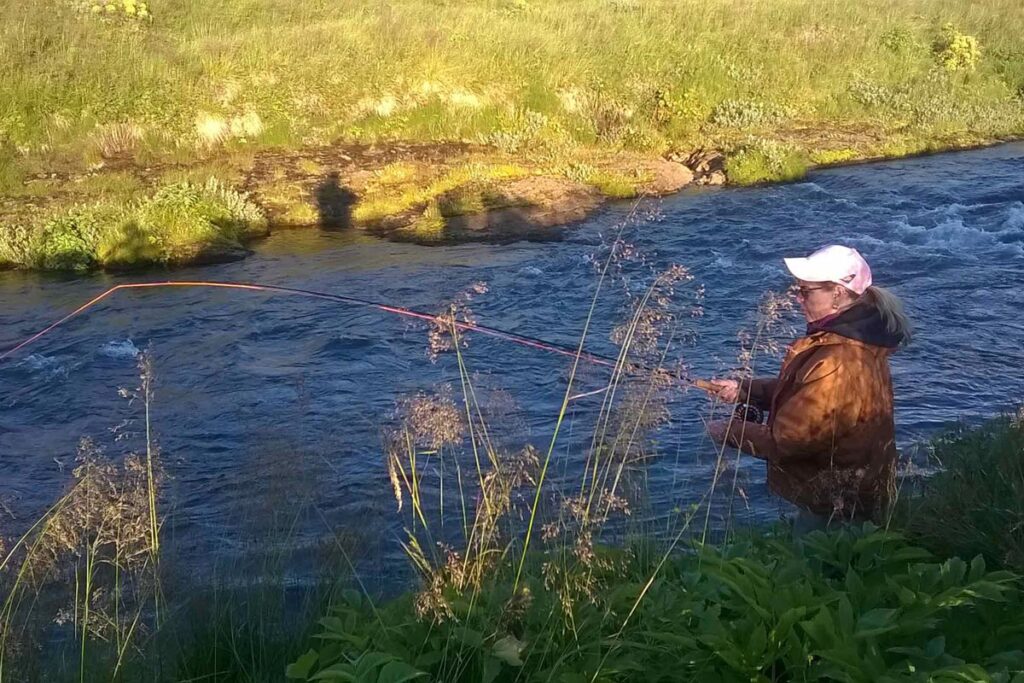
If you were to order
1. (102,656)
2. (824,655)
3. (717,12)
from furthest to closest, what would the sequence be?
(717,12) → (102,656) → (824,655)

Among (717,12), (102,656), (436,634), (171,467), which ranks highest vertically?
(717,12)

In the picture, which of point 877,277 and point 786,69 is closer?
point 877,277

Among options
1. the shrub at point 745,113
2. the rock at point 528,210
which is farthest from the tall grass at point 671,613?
the shrub at point 745,113

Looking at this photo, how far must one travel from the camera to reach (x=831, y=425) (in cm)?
461

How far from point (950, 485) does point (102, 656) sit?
3367 millimetres

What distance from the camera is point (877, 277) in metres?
11.6

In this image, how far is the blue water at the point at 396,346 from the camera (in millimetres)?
6473

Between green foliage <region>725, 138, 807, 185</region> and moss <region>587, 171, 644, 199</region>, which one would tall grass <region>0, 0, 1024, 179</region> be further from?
moss <region>587, 171, 644, 199</region>

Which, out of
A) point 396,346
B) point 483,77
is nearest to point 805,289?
point 396,346

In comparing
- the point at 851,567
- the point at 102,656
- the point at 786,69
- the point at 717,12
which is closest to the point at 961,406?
the point at 851,567

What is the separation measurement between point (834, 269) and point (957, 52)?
18.7 metres

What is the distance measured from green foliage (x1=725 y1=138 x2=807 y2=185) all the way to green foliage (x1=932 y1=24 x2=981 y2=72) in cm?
632

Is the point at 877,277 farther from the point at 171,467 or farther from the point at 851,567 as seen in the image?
the point at 851,567

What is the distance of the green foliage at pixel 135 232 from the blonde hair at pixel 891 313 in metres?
10.2
